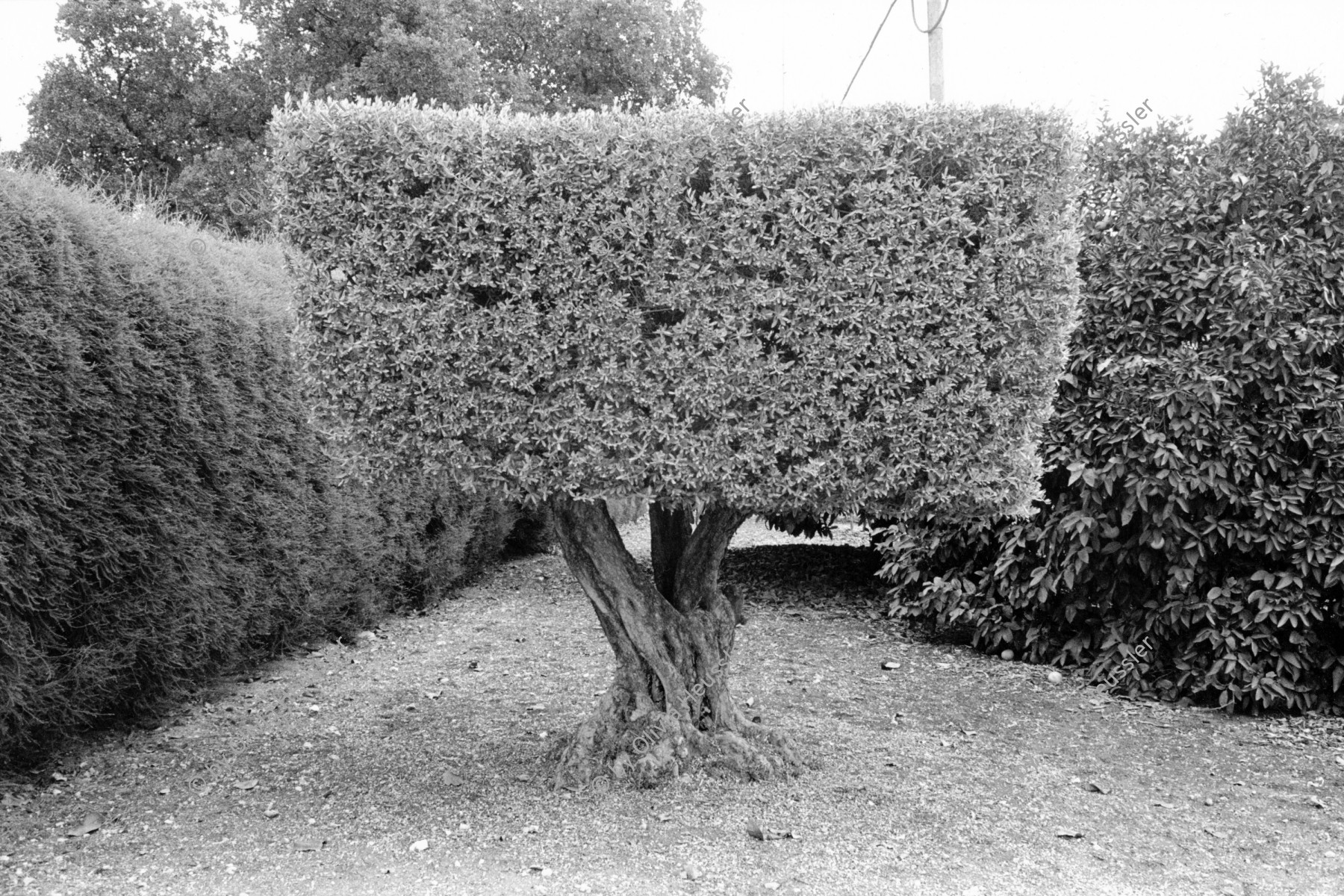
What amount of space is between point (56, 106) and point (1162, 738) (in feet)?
81.7

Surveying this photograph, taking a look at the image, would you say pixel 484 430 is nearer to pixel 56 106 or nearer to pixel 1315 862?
pixel 1315 862

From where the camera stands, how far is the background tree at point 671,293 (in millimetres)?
3799

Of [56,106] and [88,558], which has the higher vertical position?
[56,106]

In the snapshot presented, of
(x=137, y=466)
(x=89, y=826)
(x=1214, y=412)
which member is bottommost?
(x=89, y=826)

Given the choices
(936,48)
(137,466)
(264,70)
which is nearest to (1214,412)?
(936,48)

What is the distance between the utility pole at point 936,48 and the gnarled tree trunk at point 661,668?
174 inches

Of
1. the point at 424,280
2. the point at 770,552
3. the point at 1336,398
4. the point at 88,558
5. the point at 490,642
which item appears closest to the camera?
the point at 424,280

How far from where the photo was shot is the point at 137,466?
15.6ft

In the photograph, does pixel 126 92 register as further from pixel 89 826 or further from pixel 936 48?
pixel 89 826

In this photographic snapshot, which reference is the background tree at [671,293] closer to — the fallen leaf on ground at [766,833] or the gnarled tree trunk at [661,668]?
the gnarled tree trunk at [661,668]

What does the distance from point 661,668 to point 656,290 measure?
5.56ft

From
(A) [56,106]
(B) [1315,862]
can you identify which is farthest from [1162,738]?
(A) [56,106]

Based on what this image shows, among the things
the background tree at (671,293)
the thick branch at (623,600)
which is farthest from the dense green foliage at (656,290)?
the thick branch at (623,600)

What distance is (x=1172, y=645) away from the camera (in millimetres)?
6285
